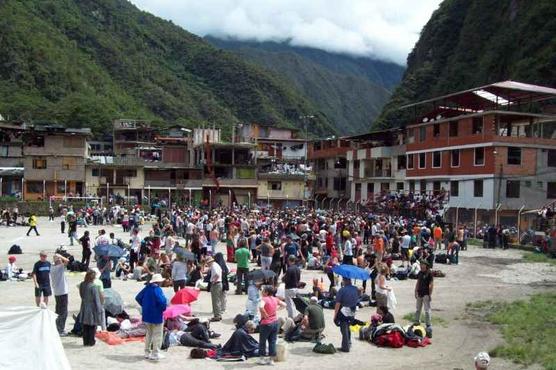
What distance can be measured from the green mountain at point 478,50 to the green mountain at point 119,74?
33.8 m

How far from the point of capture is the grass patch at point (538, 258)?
2988cm

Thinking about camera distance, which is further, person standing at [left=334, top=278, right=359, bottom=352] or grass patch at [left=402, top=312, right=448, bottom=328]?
grass patch at [left=402, top=312, right=448, bottom=328]

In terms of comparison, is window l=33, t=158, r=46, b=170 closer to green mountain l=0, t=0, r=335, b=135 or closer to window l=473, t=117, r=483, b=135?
green mountain l=0, t=0, r=335, b=135

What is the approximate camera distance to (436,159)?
171ft

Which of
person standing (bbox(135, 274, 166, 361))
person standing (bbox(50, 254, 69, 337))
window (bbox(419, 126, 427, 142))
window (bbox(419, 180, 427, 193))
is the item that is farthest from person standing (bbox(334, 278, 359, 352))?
window (bbox(419, 126, 427, 142))

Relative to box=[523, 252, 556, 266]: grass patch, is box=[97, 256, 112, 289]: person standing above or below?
above

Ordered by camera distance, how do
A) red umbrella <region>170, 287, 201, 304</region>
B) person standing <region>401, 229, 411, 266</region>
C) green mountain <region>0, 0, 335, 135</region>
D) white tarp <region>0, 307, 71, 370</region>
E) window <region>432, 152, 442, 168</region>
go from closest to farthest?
white tarp <region>0, 307, 71, 370</region>, red umbrella <region>170, 287, 201, 304</region>, person standing <region>401, 229, 411, 266</region>, window <region>432, 152, 442, 168</region>, green mountain <region>0, 0, 335, 135</region>

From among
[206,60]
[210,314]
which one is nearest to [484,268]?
[210,314]

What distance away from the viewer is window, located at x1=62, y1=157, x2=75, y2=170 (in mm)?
64500

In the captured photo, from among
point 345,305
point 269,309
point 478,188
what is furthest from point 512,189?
point 269,309

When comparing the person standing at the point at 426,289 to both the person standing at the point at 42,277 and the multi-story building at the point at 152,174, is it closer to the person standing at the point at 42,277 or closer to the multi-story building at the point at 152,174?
the person standing at the point at 42,277

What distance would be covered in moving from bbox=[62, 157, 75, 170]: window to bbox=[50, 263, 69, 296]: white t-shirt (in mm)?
54141

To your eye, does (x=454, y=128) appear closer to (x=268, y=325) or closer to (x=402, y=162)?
(x=402, y=162)

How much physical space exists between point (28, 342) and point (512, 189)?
135 feet
